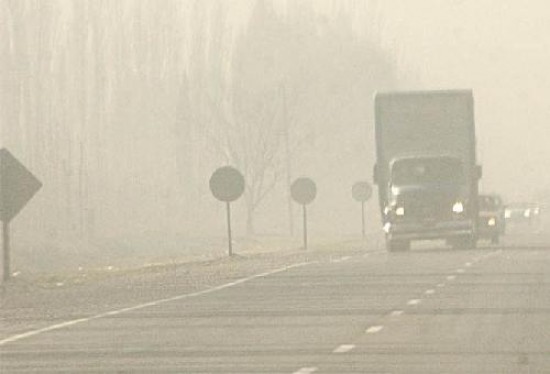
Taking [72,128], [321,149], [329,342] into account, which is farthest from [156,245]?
[329,342]

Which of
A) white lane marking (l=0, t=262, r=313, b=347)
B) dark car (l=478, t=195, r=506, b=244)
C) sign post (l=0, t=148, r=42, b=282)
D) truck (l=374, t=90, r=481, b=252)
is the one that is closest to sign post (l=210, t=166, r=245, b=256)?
truck (l=374, t=90, r=481, b=252)

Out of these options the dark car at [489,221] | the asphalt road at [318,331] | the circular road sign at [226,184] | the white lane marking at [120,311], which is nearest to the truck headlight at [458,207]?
the circular road sign at [226,184]

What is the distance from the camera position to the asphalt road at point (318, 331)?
20.8 metres

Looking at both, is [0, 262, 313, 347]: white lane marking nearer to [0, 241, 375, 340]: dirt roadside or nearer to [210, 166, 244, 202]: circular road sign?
[0, 241, 375, 340]: dirt roadside

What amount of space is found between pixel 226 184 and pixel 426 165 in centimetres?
582

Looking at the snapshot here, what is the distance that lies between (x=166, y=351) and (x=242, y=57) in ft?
359

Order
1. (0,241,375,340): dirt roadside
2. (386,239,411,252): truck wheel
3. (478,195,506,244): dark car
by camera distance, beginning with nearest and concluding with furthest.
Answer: (0,241,375,340): dirt roadside, (386,239,411,252): truck wheel, (478,195,506,244): dark car

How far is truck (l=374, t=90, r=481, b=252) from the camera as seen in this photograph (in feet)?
208

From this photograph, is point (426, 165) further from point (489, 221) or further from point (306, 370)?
point (306, 370)

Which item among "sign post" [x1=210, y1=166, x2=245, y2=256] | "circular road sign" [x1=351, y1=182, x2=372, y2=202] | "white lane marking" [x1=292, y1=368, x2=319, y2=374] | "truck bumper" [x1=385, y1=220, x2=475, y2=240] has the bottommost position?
"white lane marking" [x1=292, y1=368, x2=319, y2=374]

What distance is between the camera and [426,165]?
63.3 meters

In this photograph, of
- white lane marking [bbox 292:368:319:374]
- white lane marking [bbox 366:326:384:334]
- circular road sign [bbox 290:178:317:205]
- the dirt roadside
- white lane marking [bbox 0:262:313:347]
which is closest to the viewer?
white lane marking [bbox 292:368:319:374]

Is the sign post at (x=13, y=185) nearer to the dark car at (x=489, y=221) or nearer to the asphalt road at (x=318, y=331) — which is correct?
the asphalt road at (x=318, y=331)

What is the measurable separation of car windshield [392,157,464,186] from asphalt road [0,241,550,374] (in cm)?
2090
